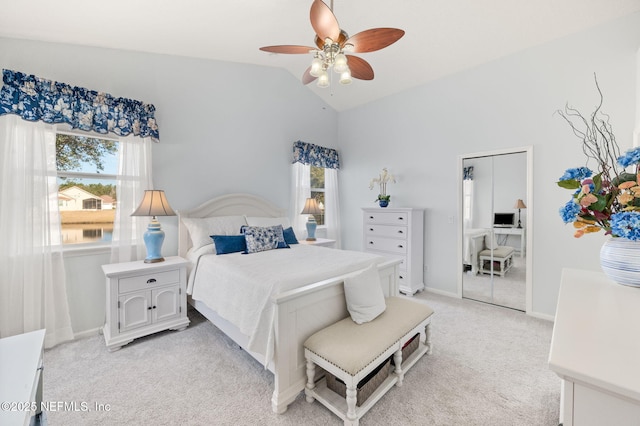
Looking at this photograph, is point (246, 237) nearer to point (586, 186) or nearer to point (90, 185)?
point (90, 185)

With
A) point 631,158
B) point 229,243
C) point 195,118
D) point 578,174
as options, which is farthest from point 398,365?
point 195,118

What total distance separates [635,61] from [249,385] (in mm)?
4433

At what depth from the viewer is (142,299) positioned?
102 inches

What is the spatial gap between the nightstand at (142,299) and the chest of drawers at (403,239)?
269 centimetres

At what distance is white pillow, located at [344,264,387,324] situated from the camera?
198cm

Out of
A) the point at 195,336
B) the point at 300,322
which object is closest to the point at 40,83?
the point at 195,336

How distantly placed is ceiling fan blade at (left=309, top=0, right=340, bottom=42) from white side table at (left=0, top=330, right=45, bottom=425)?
6.94 ft

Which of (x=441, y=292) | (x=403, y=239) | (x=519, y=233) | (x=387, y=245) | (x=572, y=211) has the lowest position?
(x=441, y=292)

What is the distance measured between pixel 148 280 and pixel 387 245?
119 inches

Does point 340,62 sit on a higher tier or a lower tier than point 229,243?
higher

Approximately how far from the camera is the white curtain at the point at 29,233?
7.52ft

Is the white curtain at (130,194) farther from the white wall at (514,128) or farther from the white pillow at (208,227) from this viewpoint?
the white wall at (514,128)

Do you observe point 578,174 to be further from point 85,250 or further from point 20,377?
point 85,250

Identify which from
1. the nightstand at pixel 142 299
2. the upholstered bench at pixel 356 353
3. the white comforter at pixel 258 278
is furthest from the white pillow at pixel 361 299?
the nightstand at pixel 142 299
